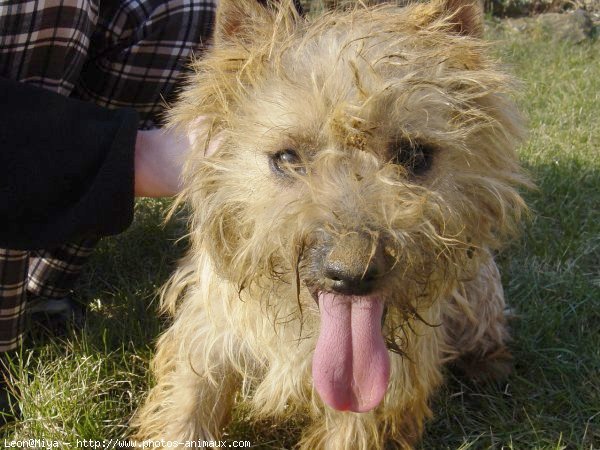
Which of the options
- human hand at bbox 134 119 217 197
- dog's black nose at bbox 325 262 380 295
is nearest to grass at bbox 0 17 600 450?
human hand at bbox 134 119 217 197

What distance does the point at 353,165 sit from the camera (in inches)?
62.5

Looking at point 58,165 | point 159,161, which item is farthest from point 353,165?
point 58,165

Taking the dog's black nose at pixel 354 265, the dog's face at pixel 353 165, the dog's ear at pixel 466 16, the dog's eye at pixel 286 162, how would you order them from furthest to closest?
the dog's ear at pixel 466 16 → the dog's eye at pixel 286 162 → the dog's face at pixel 353 165 → the dog's black nose at pixel 354 265

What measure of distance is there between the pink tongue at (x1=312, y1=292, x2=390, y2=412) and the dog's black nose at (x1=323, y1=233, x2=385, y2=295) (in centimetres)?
12

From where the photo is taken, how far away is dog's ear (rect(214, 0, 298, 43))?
1764 mm

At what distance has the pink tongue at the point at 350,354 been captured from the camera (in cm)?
161

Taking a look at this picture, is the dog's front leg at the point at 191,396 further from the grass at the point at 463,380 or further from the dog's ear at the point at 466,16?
the dog's ear at the point at 466,16

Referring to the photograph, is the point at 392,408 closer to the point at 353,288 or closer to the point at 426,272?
the point at 426,272

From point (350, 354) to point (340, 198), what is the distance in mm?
379

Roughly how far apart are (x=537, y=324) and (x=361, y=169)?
1.36m

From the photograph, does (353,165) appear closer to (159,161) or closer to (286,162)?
(286,162)

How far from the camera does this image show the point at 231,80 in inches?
68.0

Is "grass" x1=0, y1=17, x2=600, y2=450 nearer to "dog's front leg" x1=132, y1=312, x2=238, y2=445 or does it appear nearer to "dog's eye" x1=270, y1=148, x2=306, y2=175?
"dog's front leg" x1=132, y1=312, x2=238, y2=445

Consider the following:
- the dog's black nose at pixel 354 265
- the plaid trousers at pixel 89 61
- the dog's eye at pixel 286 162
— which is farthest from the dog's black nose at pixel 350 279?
the plaid trousers at pixel 89 61
